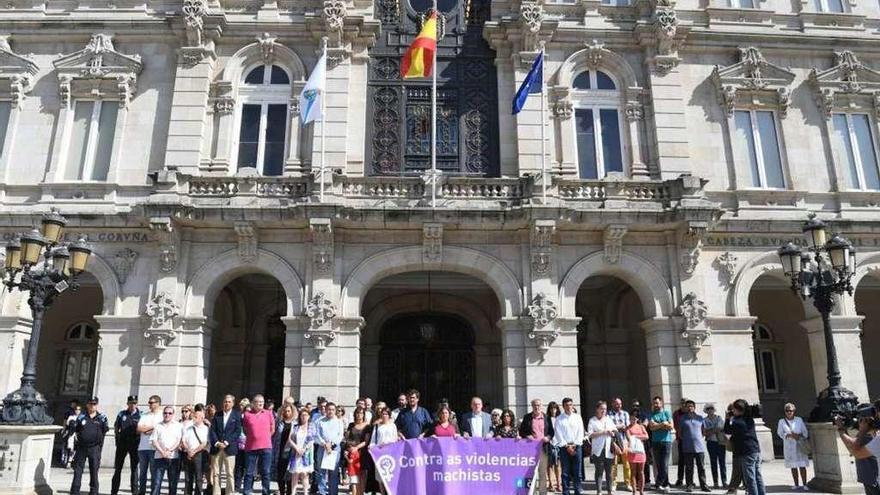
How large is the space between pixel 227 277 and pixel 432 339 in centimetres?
756

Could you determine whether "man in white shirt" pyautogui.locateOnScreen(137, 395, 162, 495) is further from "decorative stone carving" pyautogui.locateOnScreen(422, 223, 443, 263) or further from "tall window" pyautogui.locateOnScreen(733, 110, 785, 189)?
"tall window" pyautogui.locateOnScreen(733, 110, 785, 189)

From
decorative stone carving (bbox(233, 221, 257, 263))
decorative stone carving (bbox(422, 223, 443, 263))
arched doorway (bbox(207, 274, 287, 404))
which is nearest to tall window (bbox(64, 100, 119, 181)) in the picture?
decorative stone carving (bbox(233, 221, 257, 263))

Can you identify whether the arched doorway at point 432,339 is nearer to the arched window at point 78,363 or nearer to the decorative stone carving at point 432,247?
the decorative stone carving at point 432,247

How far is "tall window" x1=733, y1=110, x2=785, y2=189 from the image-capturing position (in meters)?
20.7

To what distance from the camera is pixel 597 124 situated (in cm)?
2106

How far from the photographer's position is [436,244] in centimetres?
1852

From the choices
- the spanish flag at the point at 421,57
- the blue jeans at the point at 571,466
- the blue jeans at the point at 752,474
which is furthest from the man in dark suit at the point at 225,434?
the spanish flag at the point at 421,57

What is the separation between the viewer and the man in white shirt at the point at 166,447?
11805 millimetres

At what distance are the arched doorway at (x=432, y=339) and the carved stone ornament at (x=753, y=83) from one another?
10.0m

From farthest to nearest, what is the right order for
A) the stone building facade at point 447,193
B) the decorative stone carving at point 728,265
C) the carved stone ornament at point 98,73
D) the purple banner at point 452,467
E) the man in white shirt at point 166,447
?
the carved stone ornament at point 98,73 < the decorative stone carving at point 728,265 < the stone building facade at point 447,193 < the man in white shirt at point 166,447 < the purple banner at point 452,467

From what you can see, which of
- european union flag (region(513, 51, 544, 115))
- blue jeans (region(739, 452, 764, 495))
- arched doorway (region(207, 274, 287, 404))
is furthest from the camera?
arched doorway (region(207, 274, 287, 404))

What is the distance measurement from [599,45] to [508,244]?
759cm

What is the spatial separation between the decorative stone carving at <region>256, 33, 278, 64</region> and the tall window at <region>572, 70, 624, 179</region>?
9.74 meters

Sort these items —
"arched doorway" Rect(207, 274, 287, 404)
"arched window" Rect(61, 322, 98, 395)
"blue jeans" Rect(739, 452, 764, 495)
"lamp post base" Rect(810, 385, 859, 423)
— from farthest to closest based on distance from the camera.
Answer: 1. "arched window" Rect(61, 322, 98, 395)
2. "arched doorway" Rect(207, 274, 287, 404)
3. "lamp post base" Rect(810, 385, 859, 423)
4. "blue jeans" Rect(739, 452, 764, 495)
